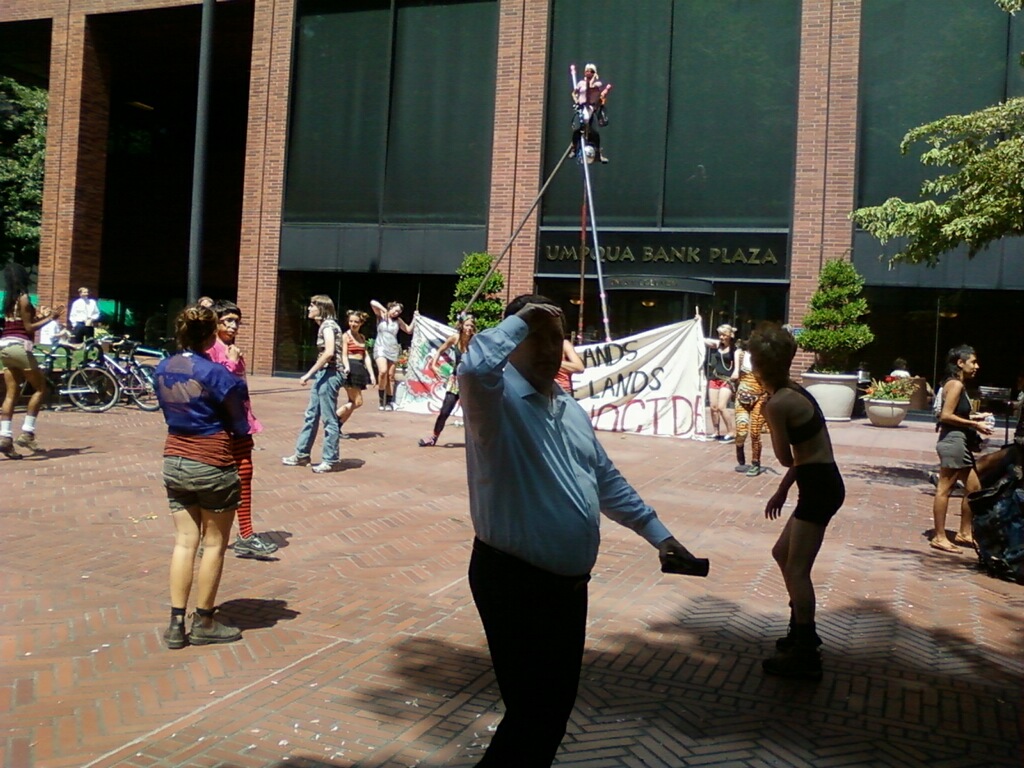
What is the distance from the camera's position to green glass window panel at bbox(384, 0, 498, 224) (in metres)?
20.9

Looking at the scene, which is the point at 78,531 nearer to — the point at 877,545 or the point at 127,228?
the point at 877,545

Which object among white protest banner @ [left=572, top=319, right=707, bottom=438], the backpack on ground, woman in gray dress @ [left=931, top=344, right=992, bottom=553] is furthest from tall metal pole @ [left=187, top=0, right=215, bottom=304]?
the backpack on ground

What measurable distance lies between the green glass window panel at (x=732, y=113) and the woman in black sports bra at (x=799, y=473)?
15.0m

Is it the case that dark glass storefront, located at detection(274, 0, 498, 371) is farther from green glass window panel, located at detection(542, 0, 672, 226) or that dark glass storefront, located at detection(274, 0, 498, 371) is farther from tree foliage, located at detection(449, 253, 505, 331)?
green glass window panel, located at detection(542, 0, 672, 226)

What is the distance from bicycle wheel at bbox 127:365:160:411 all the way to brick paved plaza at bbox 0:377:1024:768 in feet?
19.7

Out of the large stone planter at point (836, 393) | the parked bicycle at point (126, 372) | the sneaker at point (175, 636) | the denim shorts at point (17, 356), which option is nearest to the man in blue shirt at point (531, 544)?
the sneaker at point (175, 636)

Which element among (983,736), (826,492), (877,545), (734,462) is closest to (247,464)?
(826,492)

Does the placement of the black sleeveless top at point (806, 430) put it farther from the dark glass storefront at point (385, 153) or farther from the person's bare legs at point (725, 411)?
the dark glass storefront at point (385, 153)

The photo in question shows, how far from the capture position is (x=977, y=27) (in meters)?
17.6

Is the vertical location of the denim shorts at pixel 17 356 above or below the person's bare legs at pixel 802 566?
above

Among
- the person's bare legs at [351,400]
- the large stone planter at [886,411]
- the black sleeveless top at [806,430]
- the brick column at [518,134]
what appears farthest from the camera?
the brick column at [518,134]

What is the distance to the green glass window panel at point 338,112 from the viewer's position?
71.4 feet

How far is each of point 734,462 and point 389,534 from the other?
19.3 feet

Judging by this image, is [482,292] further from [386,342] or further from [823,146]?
[823,146]
